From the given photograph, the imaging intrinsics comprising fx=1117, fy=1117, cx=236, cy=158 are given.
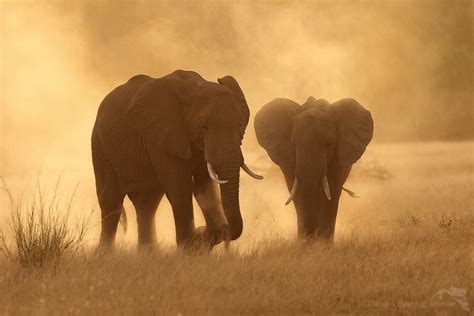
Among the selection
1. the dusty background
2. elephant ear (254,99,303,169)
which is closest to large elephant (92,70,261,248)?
elephant ear (254,99,303,169)

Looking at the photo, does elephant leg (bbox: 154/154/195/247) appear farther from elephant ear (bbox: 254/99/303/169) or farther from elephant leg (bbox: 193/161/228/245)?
elephant ear (bbox: 254/99/303/169)

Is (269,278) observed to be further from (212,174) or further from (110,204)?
(110,204)

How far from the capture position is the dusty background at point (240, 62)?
32.3 m

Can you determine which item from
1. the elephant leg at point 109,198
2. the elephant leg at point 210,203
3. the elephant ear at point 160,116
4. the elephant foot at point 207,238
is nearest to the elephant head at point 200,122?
the elephant ear at point 160,116

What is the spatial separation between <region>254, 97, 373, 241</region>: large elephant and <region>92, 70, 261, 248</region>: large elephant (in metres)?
1.63

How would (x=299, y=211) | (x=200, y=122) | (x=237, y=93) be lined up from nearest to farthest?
(x=200, y=122) → (x=237, y=93) → (x=299, y=211)

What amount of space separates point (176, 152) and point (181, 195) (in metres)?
0.54

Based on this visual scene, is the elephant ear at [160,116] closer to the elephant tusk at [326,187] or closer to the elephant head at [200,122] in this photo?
the elephant head at [200,122]

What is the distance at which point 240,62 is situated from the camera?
46.1 metres

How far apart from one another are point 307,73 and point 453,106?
24.7 meters

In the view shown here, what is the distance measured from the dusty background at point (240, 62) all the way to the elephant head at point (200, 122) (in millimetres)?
5121

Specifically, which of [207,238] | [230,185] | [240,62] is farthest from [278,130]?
[240,62]

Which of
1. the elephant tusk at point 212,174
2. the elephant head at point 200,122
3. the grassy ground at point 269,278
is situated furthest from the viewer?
the elephant head at point 200,122

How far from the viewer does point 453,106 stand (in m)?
60.6
